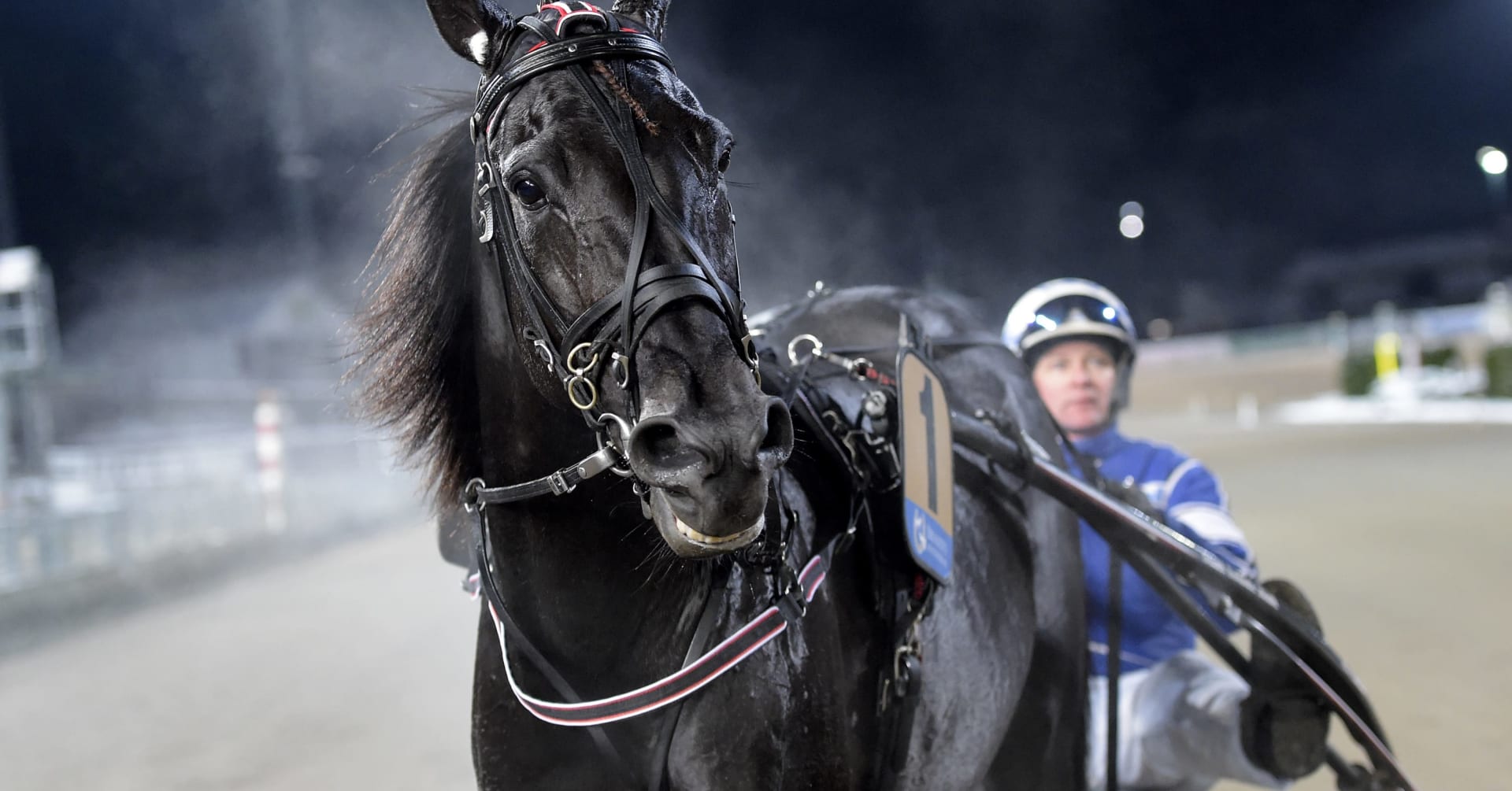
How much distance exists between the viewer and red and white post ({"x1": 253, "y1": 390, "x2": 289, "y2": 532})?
8594mm

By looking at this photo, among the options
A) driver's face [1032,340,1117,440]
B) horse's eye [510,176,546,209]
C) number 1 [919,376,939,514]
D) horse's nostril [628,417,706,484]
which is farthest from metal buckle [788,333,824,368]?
driver's face [1032,340,1117,440]

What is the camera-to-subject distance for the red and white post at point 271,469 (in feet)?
28.2

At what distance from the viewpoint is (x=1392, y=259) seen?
1409 inches

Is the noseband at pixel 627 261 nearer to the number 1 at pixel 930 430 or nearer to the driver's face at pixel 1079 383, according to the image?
the number 1 at pixel 930 430

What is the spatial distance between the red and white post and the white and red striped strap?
8.15 m

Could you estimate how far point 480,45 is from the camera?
1398mm

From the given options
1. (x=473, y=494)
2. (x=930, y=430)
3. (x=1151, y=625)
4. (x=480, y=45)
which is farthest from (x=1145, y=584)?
(x=480, y=45)

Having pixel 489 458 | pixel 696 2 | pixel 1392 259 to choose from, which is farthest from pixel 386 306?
pixel 1392 259

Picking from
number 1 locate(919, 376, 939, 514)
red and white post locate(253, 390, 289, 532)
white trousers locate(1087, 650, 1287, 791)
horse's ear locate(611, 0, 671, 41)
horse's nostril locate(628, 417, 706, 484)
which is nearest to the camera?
horse's nostril locate(628, 417, 706, 484)

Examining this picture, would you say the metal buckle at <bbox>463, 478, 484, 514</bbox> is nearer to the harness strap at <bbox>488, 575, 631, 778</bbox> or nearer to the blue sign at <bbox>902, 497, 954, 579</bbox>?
the harness strap at <bbox>488, 575, 631, 778</bbox>

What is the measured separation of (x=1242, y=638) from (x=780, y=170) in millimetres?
3385

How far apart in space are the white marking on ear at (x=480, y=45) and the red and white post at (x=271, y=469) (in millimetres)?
8078

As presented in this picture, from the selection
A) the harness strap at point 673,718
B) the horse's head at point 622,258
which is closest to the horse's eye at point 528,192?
the horse's head at point 622,258

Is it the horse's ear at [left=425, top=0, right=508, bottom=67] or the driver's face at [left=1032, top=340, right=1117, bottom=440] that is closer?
the horse's ear at [left=425, top=0, right=508, bottom=67]
